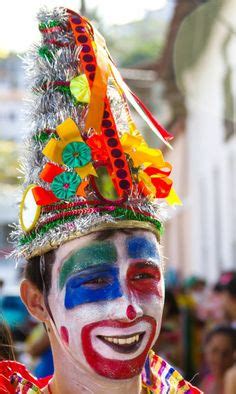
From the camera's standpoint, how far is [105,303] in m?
2.54

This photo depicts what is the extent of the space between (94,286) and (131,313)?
13 cm

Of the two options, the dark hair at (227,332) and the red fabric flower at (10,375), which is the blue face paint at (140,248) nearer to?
the red fabric flower at (10,375)

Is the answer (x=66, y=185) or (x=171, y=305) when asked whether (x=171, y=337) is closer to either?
(x=171, y=305)

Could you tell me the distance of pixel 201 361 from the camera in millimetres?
7938

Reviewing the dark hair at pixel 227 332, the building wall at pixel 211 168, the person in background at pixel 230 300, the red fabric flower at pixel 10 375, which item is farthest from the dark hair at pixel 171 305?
the red fabric flower at pixel 10 375

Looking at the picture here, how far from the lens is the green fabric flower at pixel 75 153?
258 centimetres

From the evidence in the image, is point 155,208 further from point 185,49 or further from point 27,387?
point 185,49

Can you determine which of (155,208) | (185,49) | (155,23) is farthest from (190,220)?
(155,208)

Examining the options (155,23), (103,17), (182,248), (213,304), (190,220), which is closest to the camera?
(103,17)

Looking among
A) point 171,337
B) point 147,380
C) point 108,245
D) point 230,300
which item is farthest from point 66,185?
point 171,337

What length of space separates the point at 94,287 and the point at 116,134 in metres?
0.47

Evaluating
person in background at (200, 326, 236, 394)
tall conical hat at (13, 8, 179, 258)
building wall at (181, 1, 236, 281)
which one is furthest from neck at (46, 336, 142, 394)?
building wall at (181, 1, 236, 281)

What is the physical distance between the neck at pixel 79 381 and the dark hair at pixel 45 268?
193 mm

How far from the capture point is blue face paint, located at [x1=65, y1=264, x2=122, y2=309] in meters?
2.54
